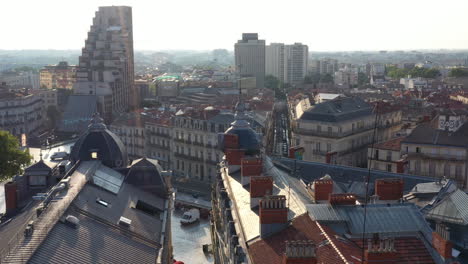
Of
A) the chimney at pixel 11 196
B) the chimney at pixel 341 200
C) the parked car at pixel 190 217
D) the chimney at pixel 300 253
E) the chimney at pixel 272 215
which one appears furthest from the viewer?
the parked car at pixel 190 217

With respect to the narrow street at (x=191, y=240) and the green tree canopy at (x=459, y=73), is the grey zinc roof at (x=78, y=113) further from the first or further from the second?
the green tree canopy at (x=459, y=73)

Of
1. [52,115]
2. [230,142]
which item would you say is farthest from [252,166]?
[52,115]

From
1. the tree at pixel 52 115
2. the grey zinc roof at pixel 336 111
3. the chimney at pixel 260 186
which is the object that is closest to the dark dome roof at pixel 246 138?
the chimney at pixel 260 186

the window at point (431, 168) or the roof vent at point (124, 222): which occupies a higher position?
the roof vent at point (124, 222)

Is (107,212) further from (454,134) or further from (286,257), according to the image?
(454,134)

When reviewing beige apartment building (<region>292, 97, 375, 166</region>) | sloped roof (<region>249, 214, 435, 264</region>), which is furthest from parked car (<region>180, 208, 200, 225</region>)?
sloped roof (<region>249, 214, 435, 264</region>)

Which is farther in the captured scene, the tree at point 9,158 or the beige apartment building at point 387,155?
the tree at point 9,158

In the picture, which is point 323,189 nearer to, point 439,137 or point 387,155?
point 439,137
